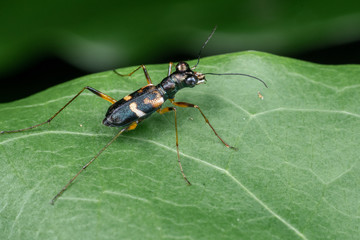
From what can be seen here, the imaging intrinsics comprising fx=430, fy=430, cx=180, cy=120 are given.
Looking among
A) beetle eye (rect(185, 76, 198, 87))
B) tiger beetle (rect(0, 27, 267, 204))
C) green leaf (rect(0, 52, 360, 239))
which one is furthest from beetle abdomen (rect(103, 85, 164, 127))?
beetle eye (rect(185, 76, 198, 87))

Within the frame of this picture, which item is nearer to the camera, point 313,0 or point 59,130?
point 59,130

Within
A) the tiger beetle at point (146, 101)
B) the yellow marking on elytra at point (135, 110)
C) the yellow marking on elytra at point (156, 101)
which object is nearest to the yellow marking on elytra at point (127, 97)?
the tiger beetle at point (146, 101)

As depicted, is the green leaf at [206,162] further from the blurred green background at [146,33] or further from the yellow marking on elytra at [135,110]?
the blurred green background at [146,33]

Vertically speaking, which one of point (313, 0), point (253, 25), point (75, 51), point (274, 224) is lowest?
point (274, 224)

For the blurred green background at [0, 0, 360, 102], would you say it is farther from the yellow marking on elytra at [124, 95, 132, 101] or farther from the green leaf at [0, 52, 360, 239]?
the yellow marking on elytra at [124, 95, 132, 101]

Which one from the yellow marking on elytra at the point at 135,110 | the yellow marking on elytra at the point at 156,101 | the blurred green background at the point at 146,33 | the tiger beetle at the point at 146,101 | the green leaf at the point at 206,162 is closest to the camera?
the green leaf at the point at 206,162

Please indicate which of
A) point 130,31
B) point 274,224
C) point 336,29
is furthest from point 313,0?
point 274,224

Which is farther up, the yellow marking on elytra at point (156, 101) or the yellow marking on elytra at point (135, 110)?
the yellow marking on elytra at point (156, 101)

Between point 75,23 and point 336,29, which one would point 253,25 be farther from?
point 75,23
